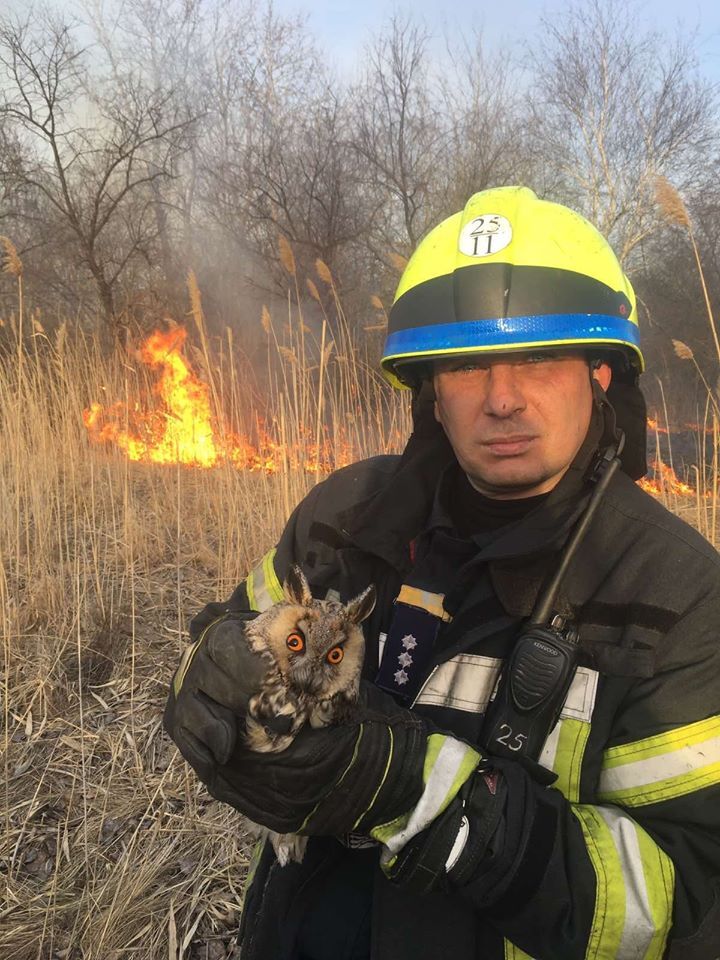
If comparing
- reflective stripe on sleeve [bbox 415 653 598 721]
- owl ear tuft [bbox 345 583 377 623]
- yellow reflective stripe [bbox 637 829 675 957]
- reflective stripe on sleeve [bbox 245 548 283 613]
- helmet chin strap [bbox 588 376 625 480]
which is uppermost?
helmet chin strap [bbox 588 376 625 480]

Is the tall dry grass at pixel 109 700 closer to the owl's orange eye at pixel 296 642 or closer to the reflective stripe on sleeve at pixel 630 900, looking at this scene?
the reflective stripe on sleeve at pixel 630 900

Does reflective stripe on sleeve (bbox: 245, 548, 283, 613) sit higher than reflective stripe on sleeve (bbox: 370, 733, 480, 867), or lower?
higher

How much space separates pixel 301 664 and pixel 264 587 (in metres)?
0.73

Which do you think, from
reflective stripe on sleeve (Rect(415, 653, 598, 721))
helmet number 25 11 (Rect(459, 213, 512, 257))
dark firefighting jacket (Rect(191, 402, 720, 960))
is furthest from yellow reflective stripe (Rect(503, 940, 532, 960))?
helmet number 25 11 (Rect(459, 213, 512, 257))

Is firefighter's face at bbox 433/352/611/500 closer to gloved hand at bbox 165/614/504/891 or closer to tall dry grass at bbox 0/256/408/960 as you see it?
gloved hand at bbox 165/614/504/891

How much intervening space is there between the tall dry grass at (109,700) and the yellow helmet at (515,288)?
6.60 ft

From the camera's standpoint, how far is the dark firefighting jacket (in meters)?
1.07

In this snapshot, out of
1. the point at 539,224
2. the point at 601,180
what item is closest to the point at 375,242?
the point at 601,180

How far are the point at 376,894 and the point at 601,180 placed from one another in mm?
20090

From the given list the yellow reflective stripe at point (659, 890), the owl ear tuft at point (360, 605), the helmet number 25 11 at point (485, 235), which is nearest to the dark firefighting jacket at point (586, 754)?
the yellow reflective stripe at point (659, 890)

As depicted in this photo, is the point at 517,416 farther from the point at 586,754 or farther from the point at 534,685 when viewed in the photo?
the point at 586,754

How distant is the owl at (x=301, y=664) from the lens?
1027mm

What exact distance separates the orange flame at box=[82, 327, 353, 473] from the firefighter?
99.9 inches

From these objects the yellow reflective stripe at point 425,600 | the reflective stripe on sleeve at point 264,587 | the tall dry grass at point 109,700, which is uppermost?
the yellow reflective stripe at point 425,600
